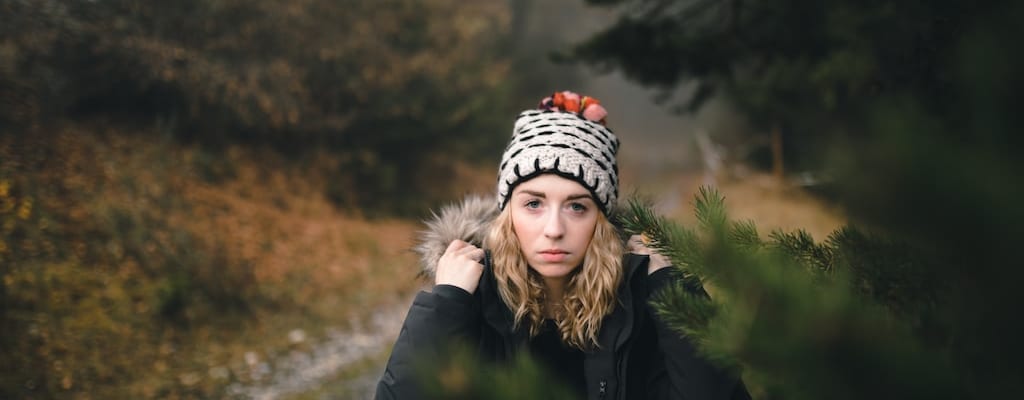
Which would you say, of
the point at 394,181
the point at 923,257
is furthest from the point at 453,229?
the point at 394,181

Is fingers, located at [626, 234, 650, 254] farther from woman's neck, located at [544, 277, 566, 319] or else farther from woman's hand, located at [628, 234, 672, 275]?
woman's neck, located at [544, 277, 566, 319]

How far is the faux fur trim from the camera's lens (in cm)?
261

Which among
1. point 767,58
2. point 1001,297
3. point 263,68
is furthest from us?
point 263,68

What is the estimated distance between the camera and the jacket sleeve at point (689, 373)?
1.98 metres

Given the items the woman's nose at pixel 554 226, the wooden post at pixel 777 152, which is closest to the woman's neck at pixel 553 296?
the woman's nose at pixel 554 226

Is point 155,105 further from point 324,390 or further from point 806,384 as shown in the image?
point 806,384

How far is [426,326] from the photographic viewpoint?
211cm

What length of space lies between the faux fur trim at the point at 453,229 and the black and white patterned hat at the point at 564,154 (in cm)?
18

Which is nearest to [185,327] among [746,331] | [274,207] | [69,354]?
[69,354]

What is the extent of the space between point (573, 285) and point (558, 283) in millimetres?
69

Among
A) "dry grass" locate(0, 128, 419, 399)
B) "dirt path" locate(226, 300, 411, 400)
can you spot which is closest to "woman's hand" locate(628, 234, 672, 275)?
"dry grass" locate(0, 128, 419, 399)

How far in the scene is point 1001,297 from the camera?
488 mm

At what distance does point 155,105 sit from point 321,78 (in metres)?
3.08

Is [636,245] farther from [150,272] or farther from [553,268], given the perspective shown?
[150,272]
